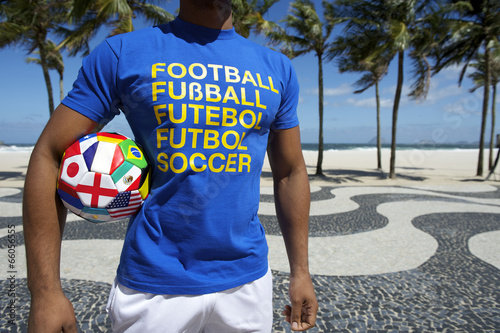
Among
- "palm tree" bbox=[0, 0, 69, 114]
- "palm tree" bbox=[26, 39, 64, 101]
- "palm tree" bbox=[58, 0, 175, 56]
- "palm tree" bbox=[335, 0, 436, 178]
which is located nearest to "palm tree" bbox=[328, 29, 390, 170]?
"palm tree" bbox=[335, 0, 436, 178]

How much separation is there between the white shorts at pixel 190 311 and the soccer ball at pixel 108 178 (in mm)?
244

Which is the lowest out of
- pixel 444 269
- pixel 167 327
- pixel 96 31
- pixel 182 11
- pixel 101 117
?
pixel 444 269

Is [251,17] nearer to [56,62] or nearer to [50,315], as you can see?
[56,62]

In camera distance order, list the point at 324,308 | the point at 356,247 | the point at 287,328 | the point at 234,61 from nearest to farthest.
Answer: the point at 234,61
the point at 287,328
the point at 324,308
the point at 356,247

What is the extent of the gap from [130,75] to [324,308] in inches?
103

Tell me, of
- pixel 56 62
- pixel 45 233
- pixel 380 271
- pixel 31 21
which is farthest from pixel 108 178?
pixel 56 62

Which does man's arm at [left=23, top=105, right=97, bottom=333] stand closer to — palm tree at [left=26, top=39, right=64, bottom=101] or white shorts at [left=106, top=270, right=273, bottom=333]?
white shorts at [left=106, top=270, right=273, bottom=333]

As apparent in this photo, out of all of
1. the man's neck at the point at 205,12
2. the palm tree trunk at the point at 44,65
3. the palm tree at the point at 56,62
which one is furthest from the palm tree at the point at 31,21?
the man's neck at the point at 205,12

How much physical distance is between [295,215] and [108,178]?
2.27ft

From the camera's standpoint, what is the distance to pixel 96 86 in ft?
3.04

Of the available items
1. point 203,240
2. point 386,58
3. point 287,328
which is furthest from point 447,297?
point 386,58

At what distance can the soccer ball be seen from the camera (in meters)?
0.96

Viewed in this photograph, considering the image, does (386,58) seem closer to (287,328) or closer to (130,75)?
(287,328)

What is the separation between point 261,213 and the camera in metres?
6.41
